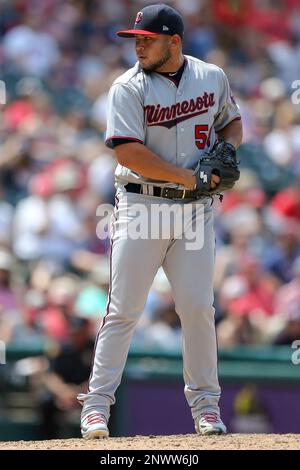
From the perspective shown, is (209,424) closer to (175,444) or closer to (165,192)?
(175,444)

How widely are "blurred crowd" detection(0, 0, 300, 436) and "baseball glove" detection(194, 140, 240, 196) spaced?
10.0 feet

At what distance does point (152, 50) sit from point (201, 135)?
449 millimetres

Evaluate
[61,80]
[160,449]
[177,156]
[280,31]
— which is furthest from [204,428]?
[280,31]

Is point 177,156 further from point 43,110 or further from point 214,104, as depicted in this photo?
point 43,110

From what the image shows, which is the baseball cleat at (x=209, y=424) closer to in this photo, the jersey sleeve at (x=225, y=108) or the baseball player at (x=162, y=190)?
the baseball player at (x=162, y=190)

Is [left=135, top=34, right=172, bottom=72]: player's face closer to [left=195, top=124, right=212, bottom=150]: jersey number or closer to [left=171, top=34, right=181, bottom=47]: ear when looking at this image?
[left=171, top=34, right=181, bottom=47]: ear

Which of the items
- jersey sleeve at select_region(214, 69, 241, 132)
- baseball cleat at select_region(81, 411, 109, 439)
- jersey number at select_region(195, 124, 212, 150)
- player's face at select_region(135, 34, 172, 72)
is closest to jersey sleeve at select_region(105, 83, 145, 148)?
player's face at select_region(135, 34, 172, 72)

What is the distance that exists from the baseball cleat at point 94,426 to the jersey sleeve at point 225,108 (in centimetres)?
147

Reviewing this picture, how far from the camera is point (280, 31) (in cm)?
1370

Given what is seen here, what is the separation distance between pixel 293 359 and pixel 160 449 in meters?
3.23

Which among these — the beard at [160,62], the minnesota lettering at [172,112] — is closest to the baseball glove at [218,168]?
the minnesota lettering at [172,112]

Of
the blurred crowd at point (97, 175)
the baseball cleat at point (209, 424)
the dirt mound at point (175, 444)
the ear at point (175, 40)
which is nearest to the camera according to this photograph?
the dirt mound at point (175, 444)

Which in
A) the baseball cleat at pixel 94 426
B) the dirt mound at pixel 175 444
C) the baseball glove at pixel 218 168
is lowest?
the dirt mound at pixel 175 444

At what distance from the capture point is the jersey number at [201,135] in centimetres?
520
